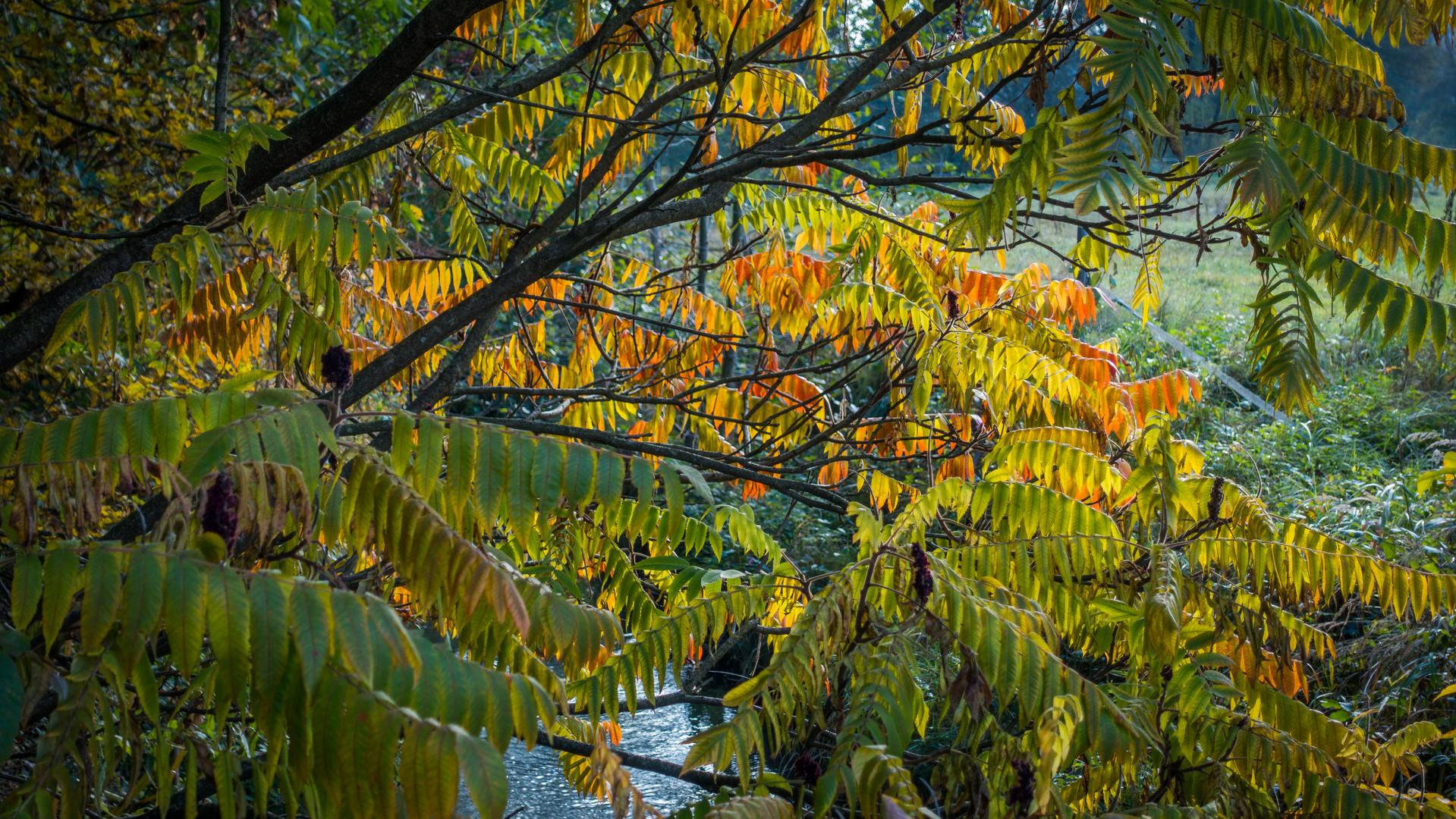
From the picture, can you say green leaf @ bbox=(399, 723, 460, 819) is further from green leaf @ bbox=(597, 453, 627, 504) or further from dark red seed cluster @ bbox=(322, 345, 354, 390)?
dark red seed cluster @ bbox=(322, 345, 354, 390)

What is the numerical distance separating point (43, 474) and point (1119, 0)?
7.96ft

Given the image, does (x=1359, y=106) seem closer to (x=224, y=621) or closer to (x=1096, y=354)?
(x=1096, y=354)

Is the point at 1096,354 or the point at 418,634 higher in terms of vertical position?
the point at 1096,354

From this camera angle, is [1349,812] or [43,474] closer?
[43,474]

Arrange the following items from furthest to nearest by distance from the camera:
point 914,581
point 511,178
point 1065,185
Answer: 1. point 511,178
2. point 914,581
3. point 1065,185

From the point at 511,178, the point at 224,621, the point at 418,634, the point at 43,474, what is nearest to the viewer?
the point at 224,621

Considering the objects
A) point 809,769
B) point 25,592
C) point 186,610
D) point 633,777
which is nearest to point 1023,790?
point 809,769

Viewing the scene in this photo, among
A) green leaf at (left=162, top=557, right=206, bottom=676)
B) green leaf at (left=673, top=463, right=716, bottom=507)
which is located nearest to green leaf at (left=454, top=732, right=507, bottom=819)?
green leaf at (left=162, top=557, right=206, bottom=676)

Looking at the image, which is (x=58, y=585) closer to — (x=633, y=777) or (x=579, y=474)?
(x=579, y=474)

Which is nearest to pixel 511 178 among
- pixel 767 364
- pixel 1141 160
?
pixel 767 364

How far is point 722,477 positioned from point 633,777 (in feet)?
13.0

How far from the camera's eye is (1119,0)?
2000mm

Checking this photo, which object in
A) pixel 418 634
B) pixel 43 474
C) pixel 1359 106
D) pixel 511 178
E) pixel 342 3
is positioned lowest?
pixel 418 634

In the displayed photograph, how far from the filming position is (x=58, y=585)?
4.18 feet
